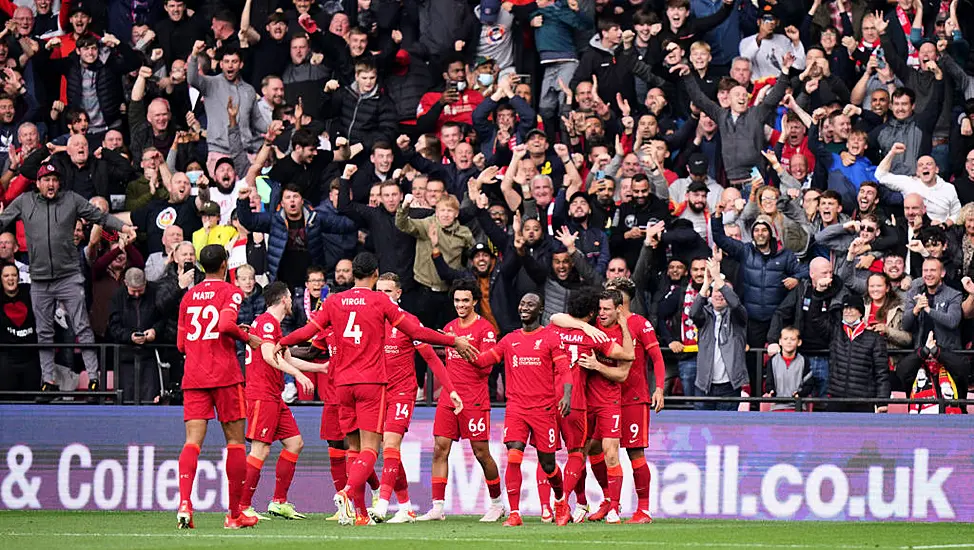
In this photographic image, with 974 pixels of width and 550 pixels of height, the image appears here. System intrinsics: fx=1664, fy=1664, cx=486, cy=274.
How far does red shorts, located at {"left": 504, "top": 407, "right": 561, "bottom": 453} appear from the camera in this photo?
14.5 metres

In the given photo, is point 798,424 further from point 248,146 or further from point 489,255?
point 248,146

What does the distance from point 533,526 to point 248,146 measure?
330 inches

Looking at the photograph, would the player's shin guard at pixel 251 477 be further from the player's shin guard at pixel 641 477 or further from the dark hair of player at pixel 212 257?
the player's shin guard at pixel 641 477

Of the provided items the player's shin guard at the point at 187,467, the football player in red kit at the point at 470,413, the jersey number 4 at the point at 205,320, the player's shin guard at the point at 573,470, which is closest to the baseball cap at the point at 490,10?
the football player in red kit at the point at 470,413

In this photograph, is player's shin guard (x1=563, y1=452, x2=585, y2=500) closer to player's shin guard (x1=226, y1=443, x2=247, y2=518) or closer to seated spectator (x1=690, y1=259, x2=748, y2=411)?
seated spectator (x1=690, y1=259, x2=748, y2=411)

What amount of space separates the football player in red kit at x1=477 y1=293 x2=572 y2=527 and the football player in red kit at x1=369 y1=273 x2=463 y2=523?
498mm

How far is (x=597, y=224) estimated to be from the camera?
18547 mm

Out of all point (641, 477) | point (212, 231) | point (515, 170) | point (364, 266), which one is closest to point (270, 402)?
point (364, 266)

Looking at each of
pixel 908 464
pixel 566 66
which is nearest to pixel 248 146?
pixel 566 66

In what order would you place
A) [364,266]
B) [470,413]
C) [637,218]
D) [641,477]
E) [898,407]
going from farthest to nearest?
[637,218] → [898,407] → [470,413] → [641,477] → [364,266]

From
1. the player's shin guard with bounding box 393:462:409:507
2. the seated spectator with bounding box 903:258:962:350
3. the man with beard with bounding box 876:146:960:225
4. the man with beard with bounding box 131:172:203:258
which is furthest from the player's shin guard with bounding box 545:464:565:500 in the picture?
the man with beard with bounding box 131:172:203:258

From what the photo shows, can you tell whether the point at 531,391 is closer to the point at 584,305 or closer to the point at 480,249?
the point at 584,305

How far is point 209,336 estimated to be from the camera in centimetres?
1322

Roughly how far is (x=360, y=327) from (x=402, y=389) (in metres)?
0.91
